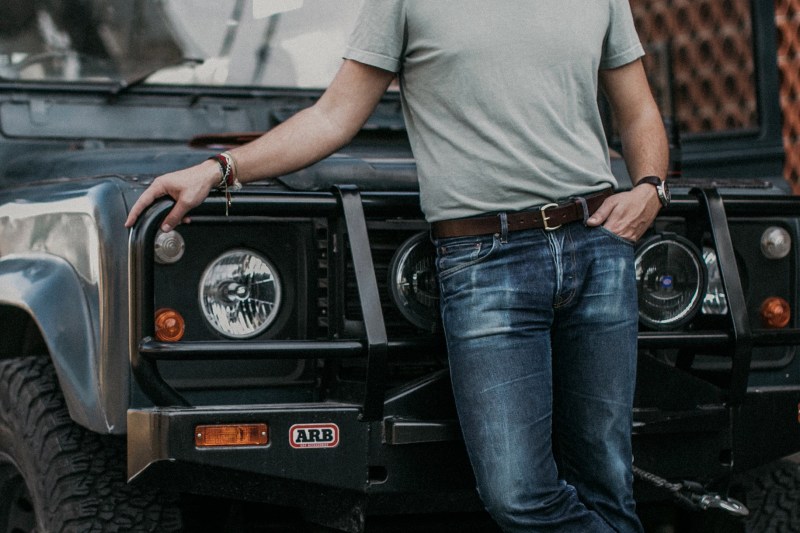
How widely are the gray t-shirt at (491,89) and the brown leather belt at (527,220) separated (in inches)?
0.7

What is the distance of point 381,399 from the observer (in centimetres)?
281

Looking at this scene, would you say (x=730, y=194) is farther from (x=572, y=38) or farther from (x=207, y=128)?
(x=207, y=128)

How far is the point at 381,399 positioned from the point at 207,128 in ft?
4.82

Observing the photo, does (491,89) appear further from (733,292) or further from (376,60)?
(733,292)

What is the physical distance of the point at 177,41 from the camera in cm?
399

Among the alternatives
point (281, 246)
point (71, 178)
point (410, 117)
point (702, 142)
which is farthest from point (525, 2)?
point (702, 142)


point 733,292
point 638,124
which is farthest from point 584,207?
point 733,292

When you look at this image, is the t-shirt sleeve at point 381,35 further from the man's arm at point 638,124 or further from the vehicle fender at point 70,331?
the vehicle fender at point 70,331

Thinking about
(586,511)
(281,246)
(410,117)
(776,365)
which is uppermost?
(410,117)

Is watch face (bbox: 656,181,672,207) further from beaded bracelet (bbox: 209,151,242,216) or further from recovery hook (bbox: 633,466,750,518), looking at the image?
beaded bracelet (bbox: 209,151,242,216)

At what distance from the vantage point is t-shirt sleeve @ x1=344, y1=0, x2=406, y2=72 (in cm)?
267

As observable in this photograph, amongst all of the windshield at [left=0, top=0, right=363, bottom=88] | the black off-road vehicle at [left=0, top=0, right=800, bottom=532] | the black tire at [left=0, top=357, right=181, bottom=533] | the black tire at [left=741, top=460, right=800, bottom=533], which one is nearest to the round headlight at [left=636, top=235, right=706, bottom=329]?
the black off-road vehicle at [left=0, top=0, right=800, bottom=532]

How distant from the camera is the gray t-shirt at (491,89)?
265 cm

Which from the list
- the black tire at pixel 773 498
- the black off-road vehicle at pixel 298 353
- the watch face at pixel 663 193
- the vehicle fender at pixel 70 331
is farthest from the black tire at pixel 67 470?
the black tire at pixel 773 498
